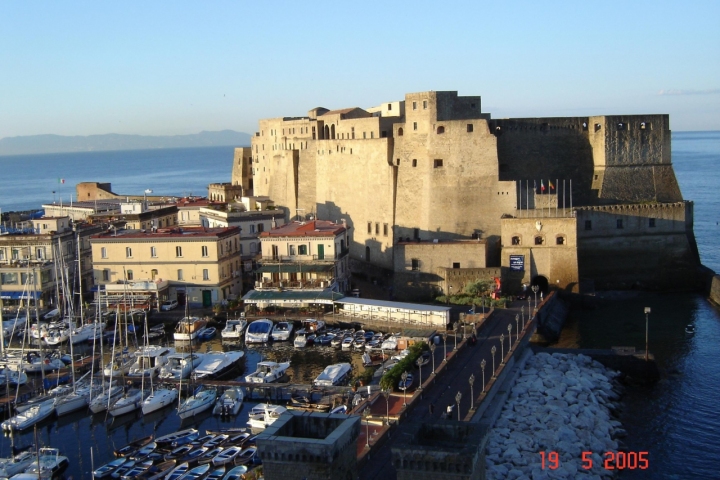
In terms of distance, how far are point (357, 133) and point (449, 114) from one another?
26.5ft

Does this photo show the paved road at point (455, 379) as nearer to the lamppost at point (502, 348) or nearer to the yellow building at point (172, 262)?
the lamppost at point (502, 348)

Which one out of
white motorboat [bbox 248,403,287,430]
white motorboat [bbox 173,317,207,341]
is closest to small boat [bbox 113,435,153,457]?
white motorboat [bbox 248,403,287,430]

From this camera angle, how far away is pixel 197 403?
1102 inches

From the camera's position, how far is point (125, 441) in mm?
25969

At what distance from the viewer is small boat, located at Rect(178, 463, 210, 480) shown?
22.1m

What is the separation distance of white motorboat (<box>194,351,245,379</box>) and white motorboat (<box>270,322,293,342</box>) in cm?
A: 324

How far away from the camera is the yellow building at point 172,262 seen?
4200cm

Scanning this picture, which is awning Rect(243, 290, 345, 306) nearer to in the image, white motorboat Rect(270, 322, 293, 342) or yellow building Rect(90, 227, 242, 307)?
white motorboat Rect(270, 322, 293, 342)

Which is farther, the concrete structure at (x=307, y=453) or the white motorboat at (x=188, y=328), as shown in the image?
the white motorboat at (x=188, y=328)

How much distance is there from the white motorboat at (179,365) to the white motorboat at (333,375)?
518 cm

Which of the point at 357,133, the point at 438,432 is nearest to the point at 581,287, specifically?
the point at 357,133

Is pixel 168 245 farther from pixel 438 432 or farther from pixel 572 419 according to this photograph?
pixel 438 432

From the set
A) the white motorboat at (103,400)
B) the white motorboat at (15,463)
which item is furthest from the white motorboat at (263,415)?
the white motorboat at (15,463)
